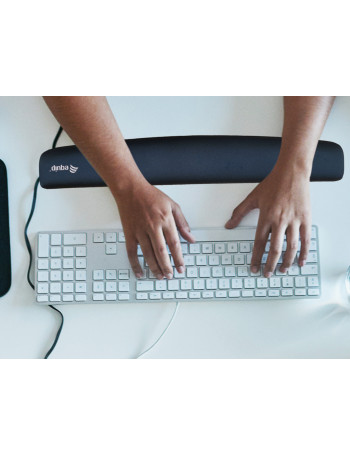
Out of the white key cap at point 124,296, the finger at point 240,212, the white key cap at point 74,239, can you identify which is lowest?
the white key cap at point 124,296

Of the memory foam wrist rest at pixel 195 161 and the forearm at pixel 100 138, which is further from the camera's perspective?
the memory foam wrist rest at pixel 195 161

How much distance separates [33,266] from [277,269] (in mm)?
539

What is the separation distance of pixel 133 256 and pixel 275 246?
0.30 metres

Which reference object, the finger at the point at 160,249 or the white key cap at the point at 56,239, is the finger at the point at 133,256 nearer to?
the finger at the point at 160,249

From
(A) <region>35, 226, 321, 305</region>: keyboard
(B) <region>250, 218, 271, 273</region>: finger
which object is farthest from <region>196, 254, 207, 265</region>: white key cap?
(B) <region>250, 218, 271, 273</region>: finger

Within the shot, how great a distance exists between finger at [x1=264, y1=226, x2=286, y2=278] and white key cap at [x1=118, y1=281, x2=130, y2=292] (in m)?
0.30

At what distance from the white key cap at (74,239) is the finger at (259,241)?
369mm

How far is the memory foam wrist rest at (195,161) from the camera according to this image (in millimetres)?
1074

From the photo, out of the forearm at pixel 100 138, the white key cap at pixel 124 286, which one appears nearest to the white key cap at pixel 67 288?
the white key cap at pixel 124 286

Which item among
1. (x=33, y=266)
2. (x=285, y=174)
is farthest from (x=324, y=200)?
(x=33, y=266)

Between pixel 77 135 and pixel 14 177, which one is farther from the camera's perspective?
pixel 14 177

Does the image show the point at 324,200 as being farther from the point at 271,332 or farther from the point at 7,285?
the point at 7,285

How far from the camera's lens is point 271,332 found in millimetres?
1026

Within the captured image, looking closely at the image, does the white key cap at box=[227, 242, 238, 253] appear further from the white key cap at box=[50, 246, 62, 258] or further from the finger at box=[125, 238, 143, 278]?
the white key cap at box=[50, 246, 62, 258]
